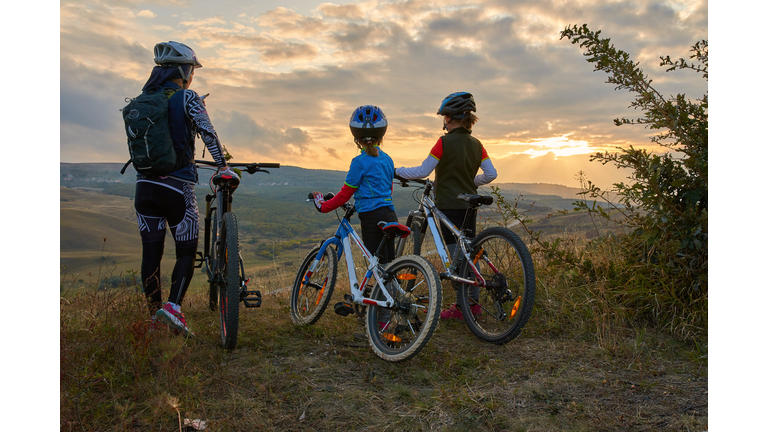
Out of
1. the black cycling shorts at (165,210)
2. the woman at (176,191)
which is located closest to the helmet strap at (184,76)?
the woman at (176,191)

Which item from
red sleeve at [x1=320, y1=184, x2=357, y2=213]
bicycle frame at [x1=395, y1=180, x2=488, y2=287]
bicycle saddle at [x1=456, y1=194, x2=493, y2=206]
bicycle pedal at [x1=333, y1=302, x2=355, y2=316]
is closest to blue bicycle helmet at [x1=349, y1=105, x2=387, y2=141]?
red sleeve at [x1=320, y1=184, x2=357, y2=213]

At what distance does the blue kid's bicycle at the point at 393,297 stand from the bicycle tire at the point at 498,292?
667 mm

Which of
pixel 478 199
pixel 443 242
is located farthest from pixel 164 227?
pixel 478 199

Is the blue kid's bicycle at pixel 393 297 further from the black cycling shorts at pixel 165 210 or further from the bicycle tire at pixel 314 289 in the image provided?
the black cycling shorts at pixel 165 210

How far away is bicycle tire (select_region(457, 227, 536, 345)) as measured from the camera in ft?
12.3

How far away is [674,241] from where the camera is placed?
4.04 meters

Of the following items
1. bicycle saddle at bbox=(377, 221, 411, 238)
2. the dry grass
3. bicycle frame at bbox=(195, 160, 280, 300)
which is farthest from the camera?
bicycle frame at bbox=(195, 160, 280, 300)

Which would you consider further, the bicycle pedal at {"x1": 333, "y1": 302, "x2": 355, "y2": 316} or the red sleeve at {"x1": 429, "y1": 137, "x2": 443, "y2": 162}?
the red sleeve at {"x1": 429, "y1": 137, "x2": 443, "y2": 162}

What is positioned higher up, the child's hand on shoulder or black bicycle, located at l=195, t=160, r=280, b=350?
the child's hand on shoulder

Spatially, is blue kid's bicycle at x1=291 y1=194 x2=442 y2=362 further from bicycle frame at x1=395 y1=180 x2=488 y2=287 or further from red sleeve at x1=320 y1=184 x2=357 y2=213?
bicycle frame at x1=395 y1=180 x2=488 y2=287

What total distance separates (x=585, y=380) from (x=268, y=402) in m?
2.31

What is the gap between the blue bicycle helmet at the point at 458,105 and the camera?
4.56 meters

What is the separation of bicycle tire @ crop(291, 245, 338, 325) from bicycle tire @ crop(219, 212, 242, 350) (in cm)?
89

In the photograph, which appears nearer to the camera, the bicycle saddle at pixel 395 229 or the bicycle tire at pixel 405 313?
the bicycle tire at pixel 405 313
